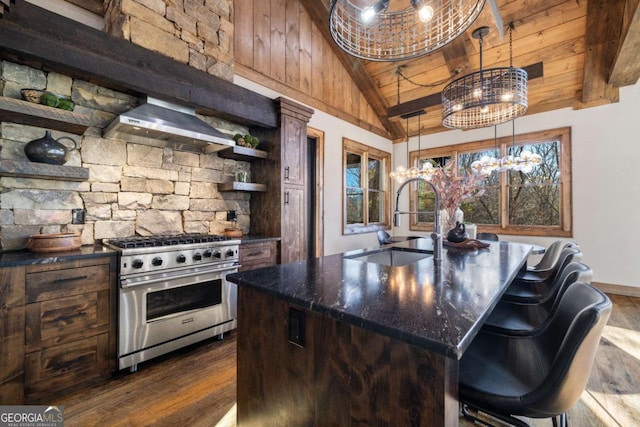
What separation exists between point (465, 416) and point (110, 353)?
2426 mm

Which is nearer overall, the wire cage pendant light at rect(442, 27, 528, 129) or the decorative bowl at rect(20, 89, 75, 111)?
the decorative bowl at rect(20, 89, 75, 111)

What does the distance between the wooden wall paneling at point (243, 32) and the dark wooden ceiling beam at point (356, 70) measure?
113 cm

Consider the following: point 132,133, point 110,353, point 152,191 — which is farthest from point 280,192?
point 110,353

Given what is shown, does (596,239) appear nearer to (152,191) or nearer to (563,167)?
(563,167)

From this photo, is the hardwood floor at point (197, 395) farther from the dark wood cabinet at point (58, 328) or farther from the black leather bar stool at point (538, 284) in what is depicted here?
the black leather bar stool at point (538, 284)

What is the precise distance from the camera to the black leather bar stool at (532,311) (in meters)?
1.38

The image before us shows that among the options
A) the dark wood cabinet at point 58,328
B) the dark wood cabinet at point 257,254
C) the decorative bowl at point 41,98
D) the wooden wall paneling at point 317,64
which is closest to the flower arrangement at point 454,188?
the dark wood cabinet at point 257,254

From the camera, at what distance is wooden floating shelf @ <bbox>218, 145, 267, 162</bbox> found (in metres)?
3.04

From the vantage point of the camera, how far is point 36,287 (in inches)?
67.4

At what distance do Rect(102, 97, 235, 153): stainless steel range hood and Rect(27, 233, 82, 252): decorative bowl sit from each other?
0.92 meters

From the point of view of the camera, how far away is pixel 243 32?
3477 mm

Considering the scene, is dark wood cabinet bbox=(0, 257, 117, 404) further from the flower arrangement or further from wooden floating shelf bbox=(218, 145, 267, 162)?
the flower arrangement

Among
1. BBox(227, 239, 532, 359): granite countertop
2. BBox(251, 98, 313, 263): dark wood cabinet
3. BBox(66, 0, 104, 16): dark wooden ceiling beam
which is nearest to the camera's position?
BBox(227, 239, 532, 359): granite countertop

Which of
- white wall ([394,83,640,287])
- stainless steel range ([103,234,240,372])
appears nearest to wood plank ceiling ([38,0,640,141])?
white wall ([394,83,640,287])
